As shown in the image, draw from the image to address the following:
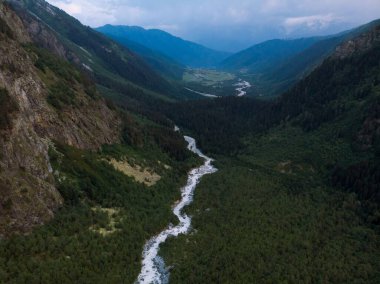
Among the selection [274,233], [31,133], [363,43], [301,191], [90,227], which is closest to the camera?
[90,227]

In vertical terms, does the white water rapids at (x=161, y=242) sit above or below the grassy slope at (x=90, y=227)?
below

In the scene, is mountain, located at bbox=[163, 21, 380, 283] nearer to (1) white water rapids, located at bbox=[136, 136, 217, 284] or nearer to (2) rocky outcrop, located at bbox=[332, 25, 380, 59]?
(2) rocky outcrop, located at bbox=[332, 25, 380, 59]

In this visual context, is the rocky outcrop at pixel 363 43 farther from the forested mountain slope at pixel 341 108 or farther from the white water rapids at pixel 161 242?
the white water rapids at pixel 161 242

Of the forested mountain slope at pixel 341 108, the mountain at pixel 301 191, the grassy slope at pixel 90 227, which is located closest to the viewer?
the grassy slope at pixel 90 227

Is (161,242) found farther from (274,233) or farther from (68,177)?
(68,177)

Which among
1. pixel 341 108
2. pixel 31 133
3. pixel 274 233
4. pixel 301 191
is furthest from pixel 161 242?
pixel 341 108

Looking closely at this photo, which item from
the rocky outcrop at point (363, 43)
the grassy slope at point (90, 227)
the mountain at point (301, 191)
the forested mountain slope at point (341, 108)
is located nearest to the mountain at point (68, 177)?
the grassy slope at point (90, 227)

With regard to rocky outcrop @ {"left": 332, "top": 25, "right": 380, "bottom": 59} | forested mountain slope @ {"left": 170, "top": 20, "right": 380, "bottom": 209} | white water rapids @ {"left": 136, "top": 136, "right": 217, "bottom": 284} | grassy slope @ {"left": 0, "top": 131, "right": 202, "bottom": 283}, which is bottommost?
white water rapids @ {"left": 136, "top": 136, "right": 217, "bottom": 284}

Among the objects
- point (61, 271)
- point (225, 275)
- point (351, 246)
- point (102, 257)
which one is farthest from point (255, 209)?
point (61, 271)

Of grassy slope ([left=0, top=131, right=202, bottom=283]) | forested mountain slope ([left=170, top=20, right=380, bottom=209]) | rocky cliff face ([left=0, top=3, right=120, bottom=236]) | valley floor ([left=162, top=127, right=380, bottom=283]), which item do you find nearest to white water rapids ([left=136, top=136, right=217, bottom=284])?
grassy slope ([left=0, top=131, right=202, bottom=283])
